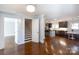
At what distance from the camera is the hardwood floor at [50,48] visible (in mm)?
2305

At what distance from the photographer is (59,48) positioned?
2379 millimetres

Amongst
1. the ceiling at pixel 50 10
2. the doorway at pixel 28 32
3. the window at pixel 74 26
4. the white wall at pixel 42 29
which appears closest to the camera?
the ceiling at pixel 50 10

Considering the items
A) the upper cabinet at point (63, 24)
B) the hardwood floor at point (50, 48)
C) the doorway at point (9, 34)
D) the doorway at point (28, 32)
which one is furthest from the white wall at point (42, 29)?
the doorway at point (9, 34)

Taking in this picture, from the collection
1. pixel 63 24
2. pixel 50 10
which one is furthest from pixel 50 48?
pixel 50 10

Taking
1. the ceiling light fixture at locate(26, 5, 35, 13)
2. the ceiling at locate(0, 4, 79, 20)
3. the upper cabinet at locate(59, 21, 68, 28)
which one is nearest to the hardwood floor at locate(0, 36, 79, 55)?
the upper cabinet at locate(59, 21, 68, 28)

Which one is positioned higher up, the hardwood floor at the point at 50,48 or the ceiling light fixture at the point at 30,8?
the ceiling light fixture at the point at 30,8

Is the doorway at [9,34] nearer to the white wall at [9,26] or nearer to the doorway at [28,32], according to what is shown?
the white wall at [9,26]

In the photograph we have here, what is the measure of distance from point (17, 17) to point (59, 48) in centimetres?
119

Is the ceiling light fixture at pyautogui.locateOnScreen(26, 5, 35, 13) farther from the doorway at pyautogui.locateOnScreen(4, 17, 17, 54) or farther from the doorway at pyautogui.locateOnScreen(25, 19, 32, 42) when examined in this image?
the doorway at pyautogui.locateOnScreen(4, 17, 17, 54)

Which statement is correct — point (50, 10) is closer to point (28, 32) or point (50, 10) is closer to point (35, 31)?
point (35, 31)

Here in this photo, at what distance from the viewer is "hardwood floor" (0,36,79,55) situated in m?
2.30

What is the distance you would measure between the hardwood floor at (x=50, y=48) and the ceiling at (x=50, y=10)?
556mm
